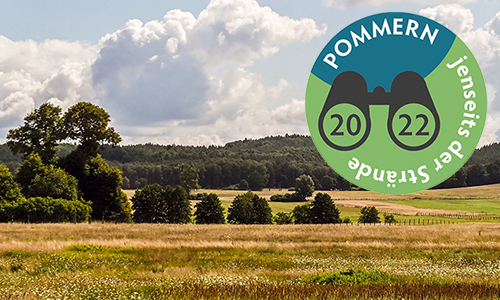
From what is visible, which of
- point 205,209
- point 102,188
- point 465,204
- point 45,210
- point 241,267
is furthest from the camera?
point 465,204

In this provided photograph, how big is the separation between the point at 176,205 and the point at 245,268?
6332 centimetres

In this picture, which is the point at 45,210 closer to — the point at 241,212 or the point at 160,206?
the point at 160,206

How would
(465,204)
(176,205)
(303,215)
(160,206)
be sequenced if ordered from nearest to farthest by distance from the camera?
(160,206)
(176,205)
(303,215)
(465,204)

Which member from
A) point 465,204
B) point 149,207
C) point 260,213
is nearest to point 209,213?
point 260,213

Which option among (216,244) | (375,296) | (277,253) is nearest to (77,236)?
(216,244)

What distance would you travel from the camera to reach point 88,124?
67.7m

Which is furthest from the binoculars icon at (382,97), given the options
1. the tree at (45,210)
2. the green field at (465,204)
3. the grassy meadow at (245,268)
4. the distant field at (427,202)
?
the green field at (465,204)

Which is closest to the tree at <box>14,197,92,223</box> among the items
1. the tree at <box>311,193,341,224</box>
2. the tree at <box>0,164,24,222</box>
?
the tree at <box>0,164,24,222</box>

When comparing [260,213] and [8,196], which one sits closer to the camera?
[8,196]

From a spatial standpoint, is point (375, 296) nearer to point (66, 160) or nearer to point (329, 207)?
point (66, 160)

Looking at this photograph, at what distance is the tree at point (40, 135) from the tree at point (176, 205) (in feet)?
69.7

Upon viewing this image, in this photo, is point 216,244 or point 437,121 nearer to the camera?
point 437,121

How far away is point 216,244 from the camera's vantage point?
32062 mm

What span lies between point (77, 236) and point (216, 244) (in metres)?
10.8
